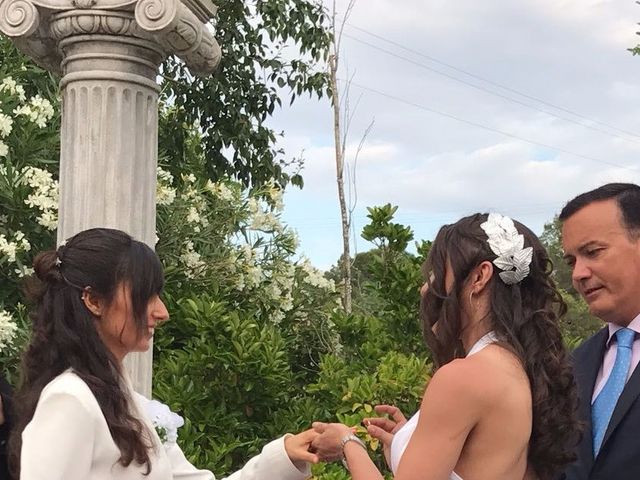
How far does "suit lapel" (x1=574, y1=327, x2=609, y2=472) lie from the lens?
247 cm

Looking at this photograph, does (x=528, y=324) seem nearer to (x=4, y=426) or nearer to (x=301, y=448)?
(x=301, y=448)

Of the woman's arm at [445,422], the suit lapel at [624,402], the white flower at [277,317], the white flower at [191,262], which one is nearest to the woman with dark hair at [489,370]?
the woman's arm at [445,422]

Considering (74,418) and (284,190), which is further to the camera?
(284,190)

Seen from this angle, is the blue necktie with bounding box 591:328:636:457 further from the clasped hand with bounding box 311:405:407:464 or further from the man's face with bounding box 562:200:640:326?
the clasped hand with bounding box 311:405:407:464

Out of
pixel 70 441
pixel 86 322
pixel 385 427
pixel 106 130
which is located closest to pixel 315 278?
pixel 106 130

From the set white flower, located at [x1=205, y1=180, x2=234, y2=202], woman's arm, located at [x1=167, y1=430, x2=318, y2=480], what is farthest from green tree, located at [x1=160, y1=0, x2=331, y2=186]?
woman's arm, located at [x1=167, y1=430, x2=318, y2=480]

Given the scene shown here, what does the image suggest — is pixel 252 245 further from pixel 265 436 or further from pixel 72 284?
pixel 72 284

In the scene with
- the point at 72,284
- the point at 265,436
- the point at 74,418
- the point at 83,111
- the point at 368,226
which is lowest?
the point at 265,436

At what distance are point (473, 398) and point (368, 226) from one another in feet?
9.16

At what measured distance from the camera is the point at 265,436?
477cm

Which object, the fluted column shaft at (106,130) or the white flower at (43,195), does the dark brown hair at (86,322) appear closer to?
the fluted column shaft at (106,130)

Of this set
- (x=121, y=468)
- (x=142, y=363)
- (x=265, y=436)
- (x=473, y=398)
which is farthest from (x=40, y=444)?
(x=265, y=436)

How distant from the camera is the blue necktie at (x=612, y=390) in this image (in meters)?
2.49

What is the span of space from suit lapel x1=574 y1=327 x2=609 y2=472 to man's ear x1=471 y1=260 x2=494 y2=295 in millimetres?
574
